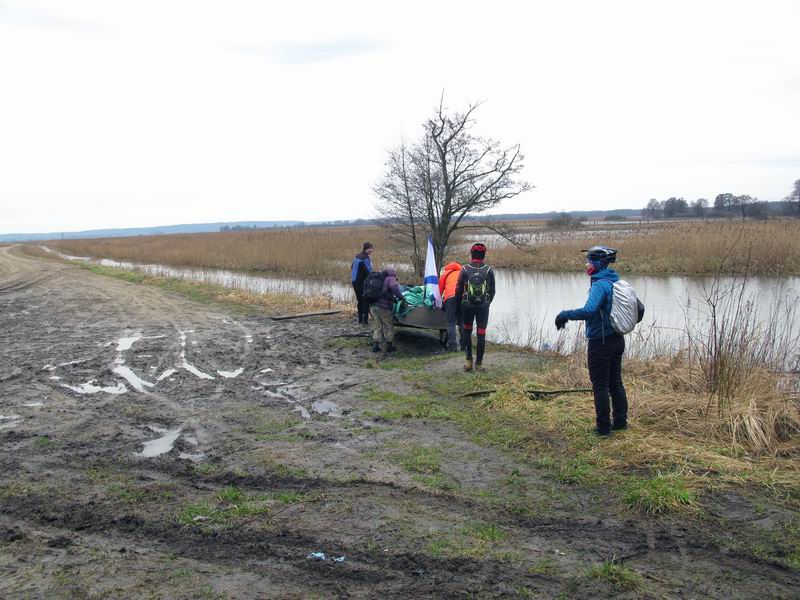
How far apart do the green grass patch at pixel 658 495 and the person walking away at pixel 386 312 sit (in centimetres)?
617

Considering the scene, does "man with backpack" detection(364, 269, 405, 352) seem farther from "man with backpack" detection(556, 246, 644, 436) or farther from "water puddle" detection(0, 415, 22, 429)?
"water puddle" detection(0, 415, 22, 429)

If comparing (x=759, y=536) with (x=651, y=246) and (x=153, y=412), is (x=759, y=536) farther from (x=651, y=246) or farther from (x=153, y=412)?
(x=651, y=246)

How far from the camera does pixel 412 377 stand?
8.98 m

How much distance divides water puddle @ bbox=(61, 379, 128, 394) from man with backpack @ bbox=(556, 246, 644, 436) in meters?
5.77

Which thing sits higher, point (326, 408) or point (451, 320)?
point (451, 320)

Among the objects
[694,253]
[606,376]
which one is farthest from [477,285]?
[694,253]

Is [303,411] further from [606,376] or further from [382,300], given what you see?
[382,300]

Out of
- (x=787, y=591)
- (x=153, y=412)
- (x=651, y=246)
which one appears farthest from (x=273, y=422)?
(x=651, y=246)

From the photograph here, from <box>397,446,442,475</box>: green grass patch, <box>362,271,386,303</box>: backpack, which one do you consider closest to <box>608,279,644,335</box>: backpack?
<box>397,446,442,475</box>: green grass patch

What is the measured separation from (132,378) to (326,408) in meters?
3.25

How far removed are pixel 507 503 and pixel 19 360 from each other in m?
8.65

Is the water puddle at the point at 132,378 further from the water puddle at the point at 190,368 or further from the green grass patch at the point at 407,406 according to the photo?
the green grass patch at the point at 407,406

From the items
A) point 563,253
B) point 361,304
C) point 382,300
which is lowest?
point 563,253

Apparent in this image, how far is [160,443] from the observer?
651 centimetres
